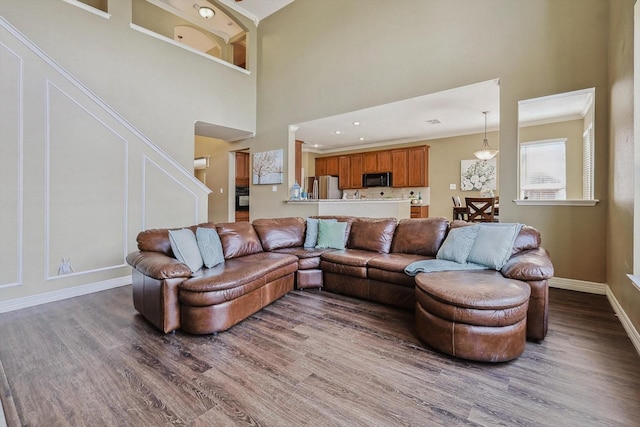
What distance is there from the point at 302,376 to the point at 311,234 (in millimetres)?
2365

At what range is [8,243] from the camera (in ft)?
9.70

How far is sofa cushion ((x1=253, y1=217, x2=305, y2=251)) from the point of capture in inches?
153

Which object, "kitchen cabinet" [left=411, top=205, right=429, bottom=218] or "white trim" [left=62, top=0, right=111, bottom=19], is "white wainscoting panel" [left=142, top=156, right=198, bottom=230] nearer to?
"white trim" [left=62, top=0, right=111, bottom=19]

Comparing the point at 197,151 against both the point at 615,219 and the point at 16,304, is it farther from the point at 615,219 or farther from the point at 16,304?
the point at 615,219

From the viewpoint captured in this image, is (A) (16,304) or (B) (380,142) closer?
(A) (16,304)

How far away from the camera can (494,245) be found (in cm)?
268

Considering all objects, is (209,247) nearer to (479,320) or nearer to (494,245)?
(479,320)

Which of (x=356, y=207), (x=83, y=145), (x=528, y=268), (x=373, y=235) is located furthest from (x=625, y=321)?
(x=83, y=145)

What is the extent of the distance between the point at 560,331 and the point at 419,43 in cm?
414

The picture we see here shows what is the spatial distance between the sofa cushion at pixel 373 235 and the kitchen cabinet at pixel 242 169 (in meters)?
4.42

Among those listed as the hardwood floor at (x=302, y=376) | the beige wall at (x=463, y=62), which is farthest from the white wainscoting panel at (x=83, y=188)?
the beige wall at (x=463, y=62)

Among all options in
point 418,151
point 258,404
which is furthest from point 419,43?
point 258,404

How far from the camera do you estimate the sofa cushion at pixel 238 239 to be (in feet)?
11.0

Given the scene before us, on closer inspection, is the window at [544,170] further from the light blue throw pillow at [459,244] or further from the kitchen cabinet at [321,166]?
the kitchen cabinet at [321,166]
